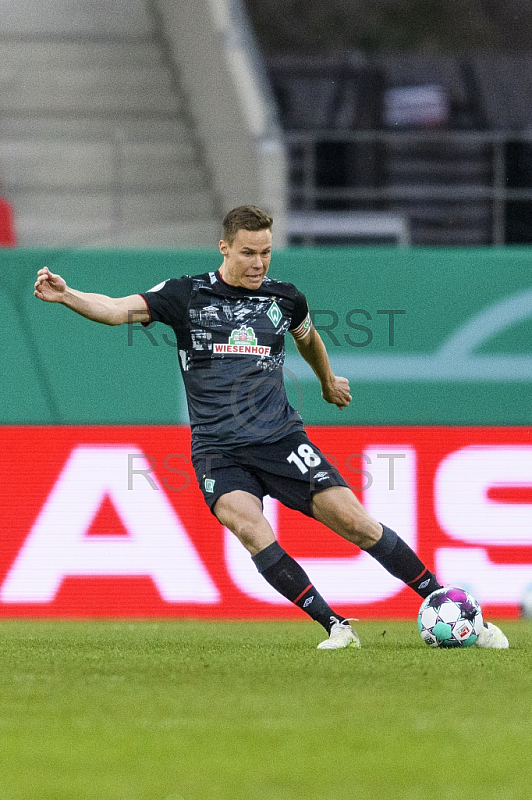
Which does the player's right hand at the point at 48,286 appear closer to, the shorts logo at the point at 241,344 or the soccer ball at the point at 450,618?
the shorts logo at the point at 241,344

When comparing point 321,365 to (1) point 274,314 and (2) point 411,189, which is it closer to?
(1) point 274,314

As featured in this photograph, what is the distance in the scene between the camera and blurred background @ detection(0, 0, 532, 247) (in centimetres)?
1211

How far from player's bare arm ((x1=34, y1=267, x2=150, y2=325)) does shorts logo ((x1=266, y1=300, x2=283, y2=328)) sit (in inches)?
22.5

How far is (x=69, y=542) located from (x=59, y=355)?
1.47 metres

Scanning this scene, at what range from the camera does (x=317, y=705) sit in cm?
459

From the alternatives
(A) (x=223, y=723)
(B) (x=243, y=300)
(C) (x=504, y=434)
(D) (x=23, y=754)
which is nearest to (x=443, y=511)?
(C) (x=504, y=434)

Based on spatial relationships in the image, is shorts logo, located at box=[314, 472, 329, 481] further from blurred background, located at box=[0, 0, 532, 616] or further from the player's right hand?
blurred background, located at box=[0, 0, 532, 616]

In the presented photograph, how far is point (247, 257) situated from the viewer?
6.11 meters

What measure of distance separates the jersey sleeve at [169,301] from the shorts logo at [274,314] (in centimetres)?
38

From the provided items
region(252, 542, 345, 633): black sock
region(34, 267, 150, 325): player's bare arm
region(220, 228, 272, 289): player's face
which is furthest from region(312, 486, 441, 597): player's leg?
region(34, 267, 150, 325): player's bare arm

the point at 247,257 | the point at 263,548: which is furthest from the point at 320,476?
the point at 247,257

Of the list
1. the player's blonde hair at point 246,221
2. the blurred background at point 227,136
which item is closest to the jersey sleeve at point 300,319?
the player's blonde hair at point 246,221

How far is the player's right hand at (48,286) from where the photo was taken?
5.73m

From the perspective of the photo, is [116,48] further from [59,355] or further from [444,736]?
[444,736]
